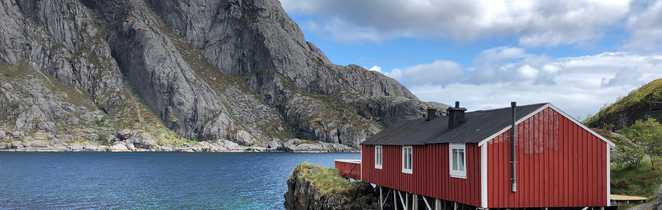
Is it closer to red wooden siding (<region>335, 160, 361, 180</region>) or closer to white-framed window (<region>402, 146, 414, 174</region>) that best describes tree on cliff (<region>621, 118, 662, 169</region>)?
white-framed window (<region>402, 146, 414, 174</region>)

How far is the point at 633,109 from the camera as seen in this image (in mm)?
48812

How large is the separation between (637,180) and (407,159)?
40.8ft

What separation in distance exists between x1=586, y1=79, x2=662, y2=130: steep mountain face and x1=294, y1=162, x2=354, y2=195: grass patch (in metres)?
21.9

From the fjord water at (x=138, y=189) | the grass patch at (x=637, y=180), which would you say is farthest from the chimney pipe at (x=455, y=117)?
the fjord water at (x=138, y=189)

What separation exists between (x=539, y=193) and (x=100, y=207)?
4424 cm

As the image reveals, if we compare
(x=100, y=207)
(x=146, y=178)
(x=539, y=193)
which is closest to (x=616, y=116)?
(x=539, y=193)

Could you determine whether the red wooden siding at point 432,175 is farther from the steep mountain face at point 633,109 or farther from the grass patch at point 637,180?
the steep mountain face at point 633,109

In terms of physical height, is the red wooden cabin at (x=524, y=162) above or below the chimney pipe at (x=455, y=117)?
below

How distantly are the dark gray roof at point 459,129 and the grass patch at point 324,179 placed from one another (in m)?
4.14

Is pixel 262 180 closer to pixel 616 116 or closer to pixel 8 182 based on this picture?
pixel 8 182

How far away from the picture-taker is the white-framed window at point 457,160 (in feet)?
94.6

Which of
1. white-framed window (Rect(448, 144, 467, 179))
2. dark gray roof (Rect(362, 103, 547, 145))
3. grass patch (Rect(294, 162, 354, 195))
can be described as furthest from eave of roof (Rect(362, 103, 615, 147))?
grass patch (Rect(294, 162, 354, 195))

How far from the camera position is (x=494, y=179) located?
27.4 m

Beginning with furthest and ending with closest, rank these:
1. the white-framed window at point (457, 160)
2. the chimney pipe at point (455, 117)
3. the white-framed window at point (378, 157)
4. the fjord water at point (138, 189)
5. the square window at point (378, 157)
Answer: the fjord water at point (138, 189), the square window at point (378, 157), the white-framed window at point (378, 157), the chimney pipe at point (455, 117), the white-framed window at point (457, 160)
